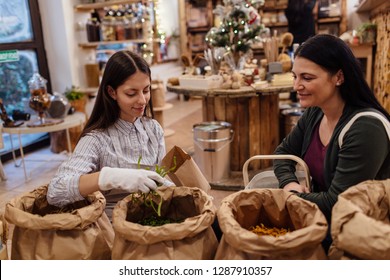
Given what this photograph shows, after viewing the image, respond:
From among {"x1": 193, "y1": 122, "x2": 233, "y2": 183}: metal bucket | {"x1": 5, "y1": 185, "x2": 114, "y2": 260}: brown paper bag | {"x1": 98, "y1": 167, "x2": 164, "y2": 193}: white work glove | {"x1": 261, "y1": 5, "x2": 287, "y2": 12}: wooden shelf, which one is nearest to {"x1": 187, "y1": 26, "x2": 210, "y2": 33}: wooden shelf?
{"x1": 261, "y1": 5, "x2": 287, "y2": 12}: wooden shelf

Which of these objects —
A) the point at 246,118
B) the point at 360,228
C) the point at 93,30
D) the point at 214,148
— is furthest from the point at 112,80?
the point at 93,30

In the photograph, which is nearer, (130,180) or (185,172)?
(130,180)

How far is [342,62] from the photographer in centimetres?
134

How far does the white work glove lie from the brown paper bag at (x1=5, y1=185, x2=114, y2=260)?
88 millimetres

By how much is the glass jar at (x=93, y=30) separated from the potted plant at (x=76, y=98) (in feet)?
2.51

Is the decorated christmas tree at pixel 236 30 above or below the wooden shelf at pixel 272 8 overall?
below

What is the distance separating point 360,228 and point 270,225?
15.5 inches

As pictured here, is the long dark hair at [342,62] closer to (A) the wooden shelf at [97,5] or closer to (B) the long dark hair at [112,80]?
(B) the long dark hair at [112,80]

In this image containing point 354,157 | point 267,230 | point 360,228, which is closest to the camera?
point 360,228

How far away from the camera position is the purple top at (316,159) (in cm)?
154

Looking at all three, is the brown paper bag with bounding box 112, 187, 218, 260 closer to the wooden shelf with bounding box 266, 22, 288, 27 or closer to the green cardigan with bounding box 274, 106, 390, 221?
the green cardigan with bounding box 274, 106, 390, 221

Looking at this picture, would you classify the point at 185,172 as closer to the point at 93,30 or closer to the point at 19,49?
the point at 19,49

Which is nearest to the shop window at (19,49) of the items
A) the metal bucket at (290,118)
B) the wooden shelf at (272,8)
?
the metal bucket at (290,118)

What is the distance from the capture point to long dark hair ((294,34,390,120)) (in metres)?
1.33
